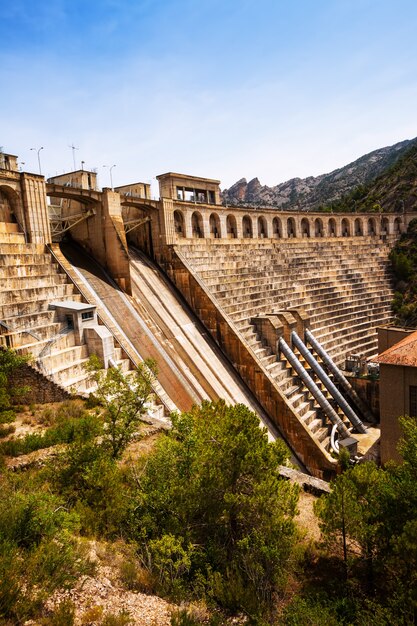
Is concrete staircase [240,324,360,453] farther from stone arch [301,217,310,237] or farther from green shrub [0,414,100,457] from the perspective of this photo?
stone arch [301,217,310,237]

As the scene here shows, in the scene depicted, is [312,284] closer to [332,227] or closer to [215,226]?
[215,226]

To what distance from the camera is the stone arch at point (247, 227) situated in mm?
34412

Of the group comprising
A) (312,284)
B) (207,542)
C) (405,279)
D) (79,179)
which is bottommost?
(207,542)

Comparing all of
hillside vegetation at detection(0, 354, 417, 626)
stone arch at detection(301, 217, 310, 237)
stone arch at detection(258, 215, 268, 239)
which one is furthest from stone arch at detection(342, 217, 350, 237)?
hillside vegetation at detection(0, 354, 417, 626)

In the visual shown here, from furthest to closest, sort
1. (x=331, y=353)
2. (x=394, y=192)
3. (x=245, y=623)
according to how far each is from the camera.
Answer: (x=394, y=192) → (x=331, y=353) → (x=245, y=623)

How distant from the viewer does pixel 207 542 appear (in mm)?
7195

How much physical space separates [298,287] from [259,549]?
26.2 meters

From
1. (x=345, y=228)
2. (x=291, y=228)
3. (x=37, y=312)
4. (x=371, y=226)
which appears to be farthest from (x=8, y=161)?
(x=371, y=226)

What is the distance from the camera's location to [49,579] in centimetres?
579

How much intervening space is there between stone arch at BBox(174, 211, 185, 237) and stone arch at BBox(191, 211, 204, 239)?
1.57 metres

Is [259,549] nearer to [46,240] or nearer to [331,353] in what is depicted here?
[46,240]

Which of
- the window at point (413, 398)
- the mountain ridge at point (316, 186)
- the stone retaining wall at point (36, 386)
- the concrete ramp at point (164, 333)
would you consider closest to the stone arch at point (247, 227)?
the concrete ramp at point (164, 333)

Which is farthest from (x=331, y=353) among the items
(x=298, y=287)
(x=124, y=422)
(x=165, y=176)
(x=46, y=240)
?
(x=124, y=422)

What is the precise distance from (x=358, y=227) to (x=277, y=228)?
13.9 m
